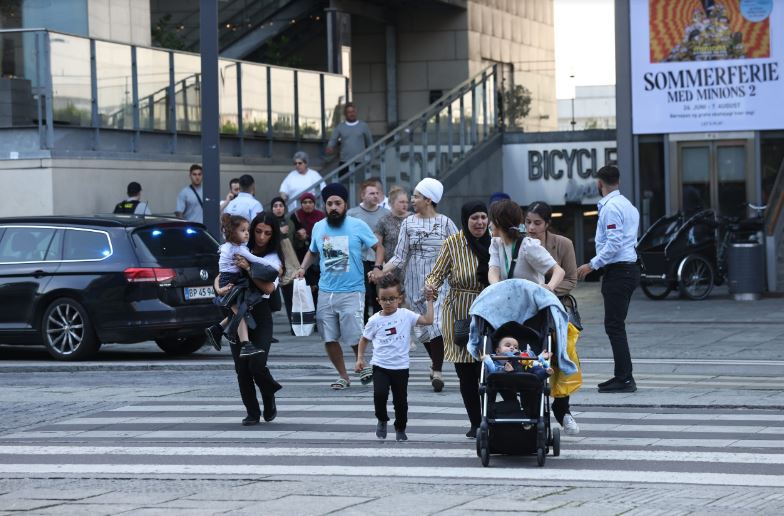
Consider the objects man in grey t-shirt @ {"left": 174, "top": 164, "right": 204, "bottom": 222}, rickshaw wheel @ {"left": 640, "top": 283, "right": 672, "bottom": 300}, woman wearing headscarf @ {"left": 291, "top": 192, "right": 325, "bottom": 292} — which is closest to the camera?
woman wearing headscarf @ {"left": 291, "top": 192, "right": 325, "bottom": 292}

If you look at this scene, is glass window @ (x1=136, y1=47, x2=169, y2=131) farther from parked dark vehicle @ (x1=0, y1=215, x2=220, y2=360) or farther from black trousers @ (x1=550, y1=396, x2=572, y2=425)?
black trousers @ (x1=550, y1=396, x2=572, y2=425)

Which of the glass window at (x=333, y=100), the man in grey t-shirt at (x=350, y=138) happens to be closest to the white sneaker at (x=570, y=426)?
the man in grey t-shirt at (x=350, y=138)

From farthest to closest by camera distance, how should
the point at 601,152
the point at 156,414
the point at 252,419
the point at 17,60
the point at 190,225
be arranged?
the point at 601,152
the point at 17,60
the point at 190,225
the point at 156,414
the point at 252,419

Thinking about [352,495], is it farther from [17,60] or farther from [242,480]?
[17,60]

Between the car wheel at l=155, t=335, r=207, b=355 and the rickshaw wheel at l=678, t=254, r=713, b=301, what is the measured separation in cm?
807

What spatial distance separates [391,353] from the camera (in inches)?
391

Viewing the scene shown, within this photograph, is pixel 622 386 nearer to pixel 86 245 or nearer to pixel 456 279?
pixel 456 279

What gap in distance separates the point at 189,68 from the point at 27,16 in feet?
9.04

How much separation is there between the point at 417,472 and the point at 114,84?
14.7 metres

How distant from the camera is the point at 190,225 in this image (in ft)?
55.0

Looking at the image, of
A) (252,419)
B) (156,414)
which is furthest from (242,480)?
(156,414)

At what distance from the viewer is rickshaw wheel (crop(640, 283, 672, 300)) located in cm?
2236

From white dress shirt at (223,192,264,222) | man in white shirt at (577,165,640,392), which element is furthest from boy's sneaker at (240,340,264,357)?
white dress shirt at (223,192,264,222)

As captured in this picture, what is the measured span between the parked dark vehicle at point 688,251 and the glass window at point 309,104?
8.12m
